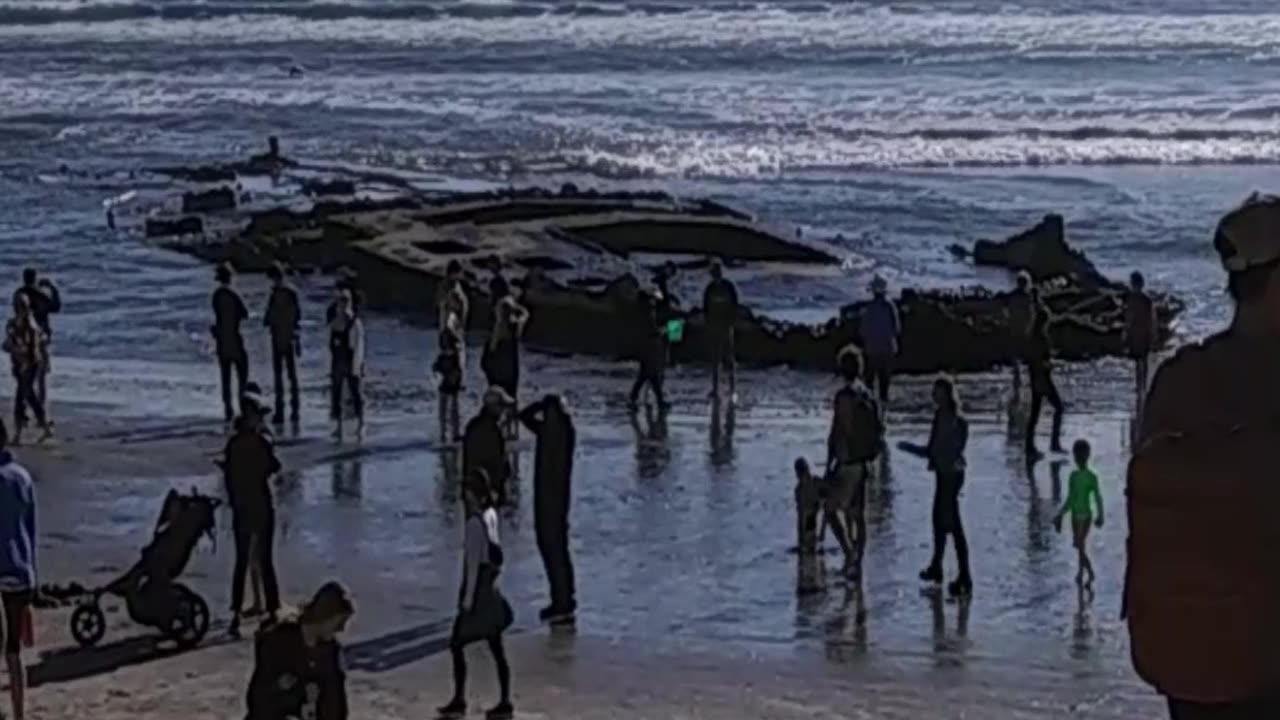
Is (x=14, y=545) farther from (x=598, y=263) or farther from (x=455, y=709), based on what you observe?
(x=598, y=263)

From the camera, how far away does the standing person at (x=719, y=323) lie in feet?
81.7

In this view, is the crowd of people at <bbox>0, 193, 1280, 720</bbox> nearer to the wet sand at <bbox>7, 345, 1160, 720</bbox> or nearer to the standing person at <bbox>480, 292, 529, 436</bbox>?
the standing person at <bbox>480, 292, 529, 436</bbox>

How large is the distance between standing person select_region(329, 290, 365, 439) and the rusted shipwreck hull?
5.80 m

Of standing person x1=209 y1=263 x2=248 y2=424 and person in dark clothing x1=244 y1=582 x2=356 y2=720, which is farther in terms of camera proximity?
standing person x1=209 y1=263 x2=248 y2=424

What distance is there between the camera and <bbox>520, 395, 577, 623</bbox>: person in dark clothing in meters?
15.4

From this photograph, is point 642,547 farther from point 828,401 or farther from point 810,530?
point 828,401

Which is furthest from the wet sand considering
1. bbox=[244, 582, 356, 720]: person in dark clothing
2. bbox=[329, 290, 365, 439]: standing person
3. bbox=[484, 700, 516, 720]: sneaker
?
bbox=[244, 582, 356, 720]: person in dark clothing

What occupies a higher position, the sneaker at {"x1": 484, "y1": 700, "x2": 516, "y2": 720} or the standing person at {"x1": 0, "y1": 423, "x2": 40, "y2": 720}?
the standing person at {"x1": 0, "y1": 423, "x2": 40, "y2": 720}

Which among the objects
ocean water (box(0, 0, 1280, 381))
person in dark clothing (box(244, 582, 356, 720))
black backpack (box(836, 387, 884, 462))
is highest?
person in dark clothing (box(244, 582, 356, 720))

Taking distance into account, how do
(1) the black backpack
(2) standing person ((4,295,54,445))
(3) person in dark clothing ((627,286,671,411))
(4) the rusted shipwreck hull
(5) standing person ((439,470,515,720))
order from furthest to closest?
(4) the rusted shipwreck hull, (3) person in dark clothing ((627,286,671,411)), (2) standing person ((4,295,54,445)), (1) the black backpack, (5) standing person ((439,470,515,720))

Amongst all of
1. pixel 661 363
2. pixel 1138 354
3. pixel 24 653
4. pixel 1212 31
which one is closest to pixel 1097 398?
pixel 1138 354

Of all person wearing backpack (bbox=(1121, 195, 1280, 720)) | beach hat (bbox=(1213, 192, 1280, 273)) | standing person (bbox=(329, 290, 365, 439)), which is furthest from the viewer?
standing person (bbox=(329, 290, 365, 439))

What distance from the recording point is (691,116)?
7006 centimetres

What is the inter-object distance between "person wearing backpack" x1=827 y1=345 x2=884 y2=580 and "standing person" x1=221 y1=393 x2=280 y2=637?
364 cm
